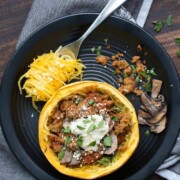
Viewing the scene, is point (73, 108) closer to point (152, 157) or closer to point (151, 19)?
point (152, 157)

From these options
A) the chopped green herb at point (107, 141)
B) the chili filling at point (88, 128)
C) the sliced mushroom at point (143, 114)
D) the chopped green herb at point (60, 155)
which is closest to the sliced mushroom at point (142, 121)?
the sliced mushroom at point (143, 114)

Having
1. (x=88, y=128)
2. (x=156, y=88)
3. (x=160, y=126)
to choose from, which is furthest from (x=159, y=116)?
(x=88, y=128)

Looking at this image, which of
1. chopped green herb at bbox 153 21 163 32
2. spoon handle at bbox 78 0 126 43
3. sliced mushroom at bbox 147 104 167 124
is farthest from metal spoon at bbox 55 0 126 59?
sliced mushroom at bbox 147 104 167 124

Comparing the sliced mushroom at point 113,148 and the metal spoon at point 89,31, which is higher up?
the metal spoon at point 89,31

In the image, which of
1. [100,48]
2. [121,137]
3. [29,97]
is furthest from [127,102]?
[29,97]

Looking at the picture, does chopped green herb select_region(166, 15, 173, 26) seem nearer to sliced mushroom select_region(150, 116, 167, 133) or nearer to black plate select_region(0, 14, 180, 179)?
black plate select_region(0, 14, 180, 179)

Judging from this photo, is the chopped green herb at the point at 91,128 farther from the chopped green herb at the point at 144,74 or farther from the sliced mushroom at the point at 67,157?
the chopped green herb at the point at 144,74
